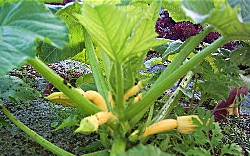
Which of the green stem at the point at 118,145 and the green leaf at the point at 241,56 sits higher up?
the green leaf at the point at 241,56

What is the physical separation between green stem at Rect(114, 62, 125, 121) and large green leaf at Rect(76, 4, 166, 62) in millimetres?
34

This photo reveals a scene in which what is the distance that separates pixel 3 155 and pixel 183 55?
1.79ft

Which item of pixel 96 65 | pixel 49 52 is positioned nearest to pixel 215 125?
pixel 96 65

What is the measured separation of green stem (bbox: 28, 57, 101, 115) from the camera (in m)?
0.88

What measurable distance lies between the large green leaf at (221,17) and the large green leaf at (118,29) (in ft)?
0.29

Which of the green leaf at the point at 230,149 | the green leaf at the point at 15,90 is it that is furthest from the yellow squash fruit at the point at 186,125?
the green leaf at the point at 15,90

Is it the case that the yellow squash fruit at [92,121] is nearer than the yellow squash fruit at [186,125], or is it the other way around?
the yellow squash fruit at [92,121]

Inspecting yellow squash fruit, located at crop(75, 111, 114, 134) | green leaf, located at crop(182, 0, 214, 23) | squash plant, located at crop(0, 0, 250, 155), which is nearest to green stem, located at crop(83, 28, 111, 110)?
squash plant, located at crop(0, 0, 250, 155)

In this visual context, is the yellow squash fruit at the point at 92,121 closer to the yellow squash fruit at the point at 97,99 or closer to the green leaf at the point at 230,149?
the yellow squash fruit at the point at 97,99

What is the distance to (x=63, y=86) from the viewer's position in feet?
2.93

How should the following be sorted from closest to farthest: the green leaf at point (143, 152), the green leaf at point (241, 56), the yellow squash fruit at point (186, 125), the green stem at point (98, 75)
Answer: the green leaf at point (143, 152) < the yellow squash fruit at point (186, 125) < the green stem at point (98, 75) < the green leaf at point (241, 56)

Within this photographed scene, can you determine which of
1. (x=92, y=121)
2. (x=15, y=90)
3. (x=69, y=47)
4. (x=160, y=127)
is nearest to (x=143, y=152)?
(x=92, y=121)

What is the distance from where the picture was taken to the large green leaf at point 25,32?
70 centimetres

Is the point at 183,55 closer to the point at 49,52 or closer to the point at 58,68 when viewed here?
the point at 49,52
